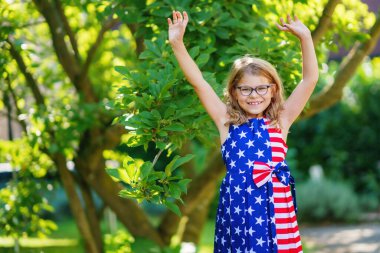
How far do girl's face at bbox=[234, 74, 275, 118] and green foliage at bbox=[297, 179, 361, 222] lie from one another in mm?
6169

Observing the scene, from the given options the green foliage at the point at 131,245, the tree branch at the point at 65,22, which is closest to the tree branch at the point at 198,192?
the green foliage at the point at 131,245

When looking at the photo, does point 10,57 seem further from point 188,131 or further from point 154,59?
point 188,131

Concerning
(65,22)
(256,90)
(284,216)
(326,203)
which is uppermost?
(65,22)

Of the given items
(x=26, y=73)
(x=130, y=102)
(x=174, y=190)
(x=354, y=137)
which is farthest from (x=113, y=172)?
(x=354, y=137)

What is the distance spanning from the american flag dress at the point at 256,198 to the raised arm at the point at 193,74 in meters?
0.12

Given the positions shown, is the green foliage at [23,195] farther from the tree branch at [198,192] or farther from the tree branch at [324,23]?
the tree branch at [324,23]

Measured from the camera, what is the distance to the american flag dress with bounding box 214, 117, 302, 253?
8.58ft

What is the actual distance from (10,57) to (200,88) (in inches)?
69.6

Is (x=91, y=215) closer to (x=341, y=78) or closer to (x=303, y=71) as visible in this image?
(x=341, y=78)

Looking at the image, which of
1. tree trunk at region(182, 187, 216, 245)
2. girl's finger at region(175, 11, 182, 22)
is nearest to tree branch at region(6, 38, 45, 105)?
tree trunk at region(182, 187, 216, 245)

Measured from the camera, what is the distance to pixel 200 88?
2.75 m

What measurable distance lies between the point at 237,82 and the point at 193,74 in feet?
0.57

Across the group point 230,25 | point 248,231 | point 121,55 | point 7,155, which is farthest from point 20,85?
point 248,231

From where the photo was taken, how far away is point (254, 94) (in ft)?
8.91
